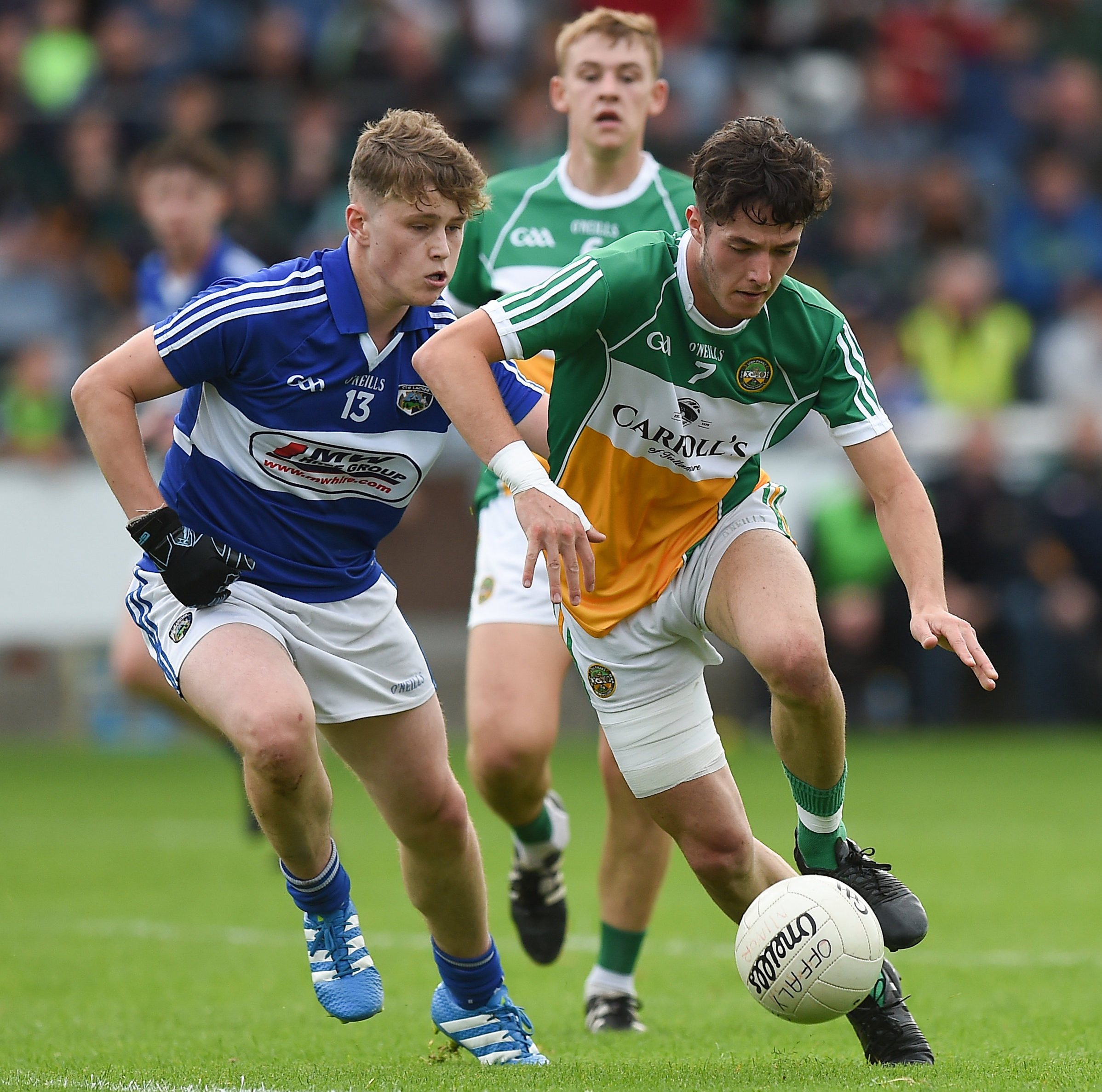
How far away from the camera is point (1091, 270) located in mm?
15883

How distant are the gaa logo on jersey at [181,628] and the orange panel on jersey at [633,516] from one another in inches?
43.4

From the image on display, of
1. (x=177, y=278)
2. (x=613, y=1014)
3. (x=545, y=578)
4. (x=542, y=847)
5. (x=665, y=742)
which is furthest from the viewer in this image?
(x=177, y=278)

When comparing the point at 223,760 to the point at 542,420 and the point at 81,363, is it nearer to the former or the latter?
the point at 81,363

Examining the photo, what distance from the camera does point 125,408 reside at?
4.84 m

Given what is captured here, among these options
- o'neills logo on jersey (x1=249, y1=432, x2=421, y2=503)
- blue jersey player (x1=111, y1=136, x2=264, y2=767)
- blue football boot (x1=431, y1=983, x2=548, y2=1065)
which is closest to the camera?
o'neills logo on jersey (x1=249, y1=432, x2=421, y2=503)

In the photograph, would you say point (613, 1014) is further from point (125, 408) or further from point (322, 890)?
point (125, 408)

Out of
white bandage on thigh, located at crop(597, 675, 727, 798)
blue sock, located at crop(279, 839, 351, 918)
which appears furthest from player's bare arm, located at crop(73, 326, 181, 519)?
white bandage on thigh, located at crop(597, 675, 727, 798)

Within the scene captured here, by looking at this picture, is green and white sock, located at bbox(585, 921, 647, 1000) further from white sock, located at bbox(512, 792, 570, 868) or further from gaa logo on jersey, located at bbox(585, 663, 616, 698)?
gaa logo on jersey, located at bbox(585, 663, 616, 698)

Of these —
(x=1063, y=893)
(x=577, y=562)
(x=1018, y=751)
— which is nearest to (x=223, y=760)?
(x=1018, y=751)

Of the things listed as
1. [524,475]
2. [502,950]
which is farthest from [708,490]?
[502,950]

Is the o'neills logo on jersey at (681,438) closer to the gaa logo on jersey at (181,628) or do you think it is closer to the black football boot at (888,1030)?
the gaa logo on jersey at (181,628)

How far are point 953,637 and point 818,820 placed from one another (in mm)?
793

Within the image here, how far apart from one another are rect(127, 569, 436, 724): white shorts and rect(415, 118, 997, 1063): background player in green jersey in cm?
56

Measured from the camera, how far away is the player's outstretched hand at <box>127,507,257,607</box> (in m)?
4.80
